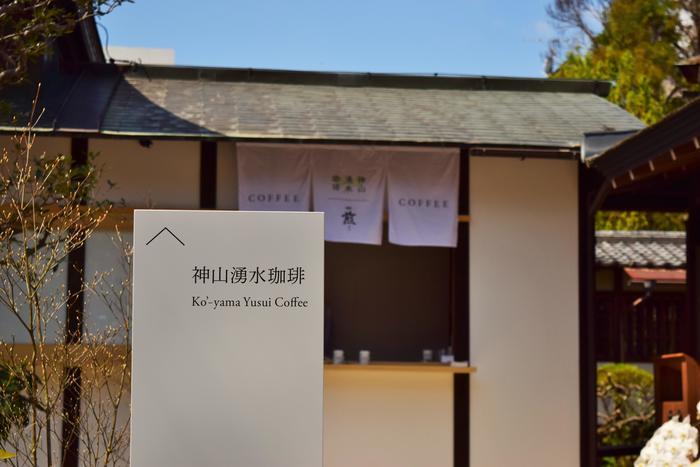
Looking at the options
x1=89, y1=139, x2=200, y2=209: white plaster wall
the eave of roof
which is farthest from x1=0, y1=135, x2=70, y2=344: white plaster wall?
the eave of roof

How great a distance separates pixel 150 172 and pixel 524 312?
3585 millimetres

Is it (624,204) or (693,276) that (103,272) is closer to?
(624,204)

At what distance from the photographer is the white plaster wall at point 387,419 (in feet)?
28.3

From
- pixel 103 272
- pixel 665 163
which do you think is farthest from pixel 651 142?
pixel 103 272

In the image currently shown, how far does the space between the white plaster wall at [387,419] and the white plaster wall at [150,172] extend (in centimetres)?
208

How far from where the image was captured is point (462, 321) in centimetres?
880

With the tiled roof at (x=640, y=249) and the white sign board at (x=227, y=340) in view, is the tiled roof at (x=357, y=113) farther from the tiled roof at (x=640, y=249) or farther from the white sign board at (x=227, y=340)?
the tiled roof at (x=640, y=249)

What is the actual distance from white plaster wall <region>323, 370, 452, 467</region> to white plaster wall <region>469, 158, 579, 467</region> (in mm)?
310

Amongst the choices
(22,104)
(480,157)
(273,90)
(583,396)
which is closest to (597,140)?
(480,157)

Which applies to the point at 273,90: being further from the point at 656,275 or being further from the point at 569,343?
the point at 656,275

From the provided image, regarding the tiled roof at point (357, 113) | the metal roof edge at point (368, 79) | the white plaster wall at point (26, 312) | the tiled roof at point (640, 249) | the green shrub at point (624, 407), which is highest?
the metal roof edge at point (368, 79)

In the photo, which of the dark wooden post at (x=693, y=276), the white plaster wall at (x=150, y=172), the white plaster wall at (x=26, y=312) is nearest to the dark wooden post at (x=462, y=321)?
the dark wooden post at (x=693, y=276)

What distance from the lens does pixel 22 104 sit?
338 inches

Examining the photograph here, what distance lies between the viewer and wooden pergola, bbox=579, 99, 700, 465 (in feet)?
24.5
